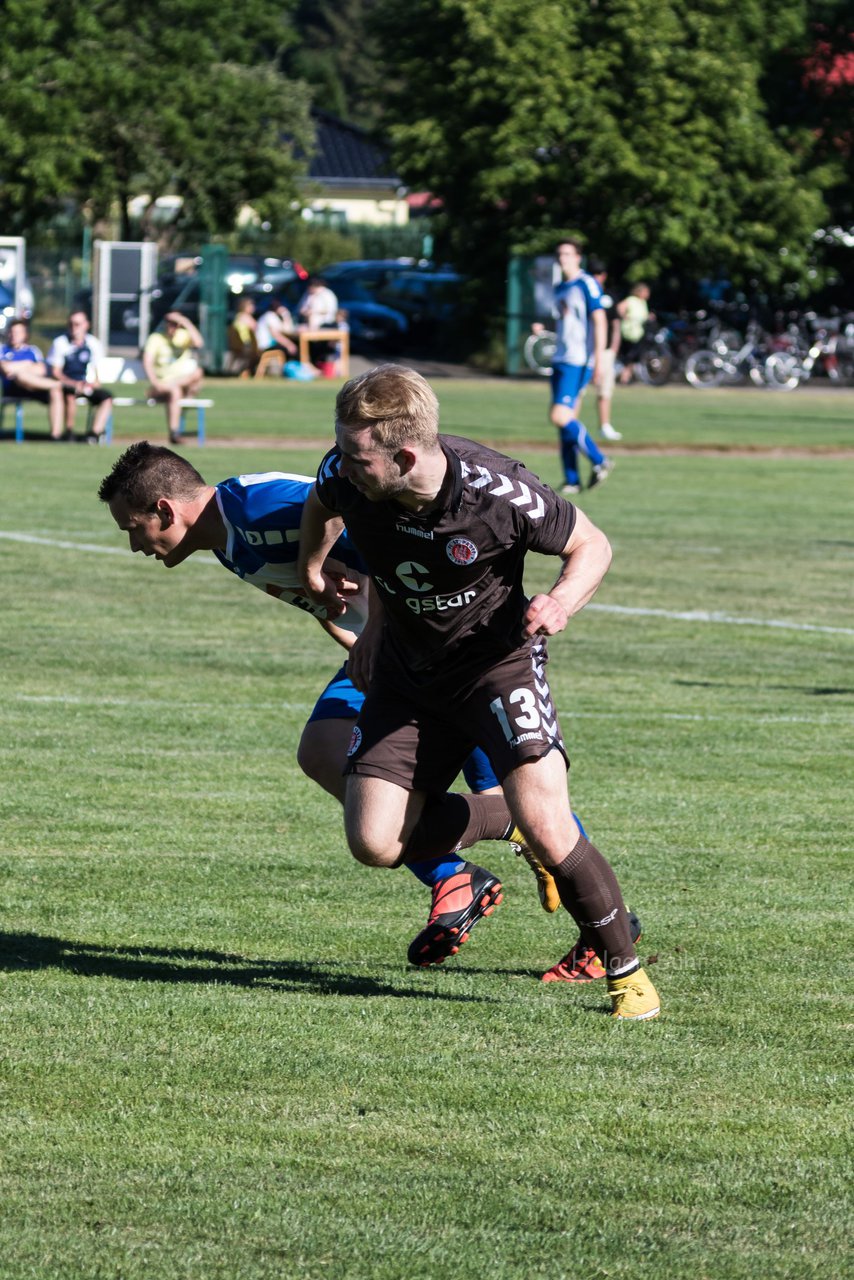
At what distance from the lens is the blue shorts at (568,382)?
20797mm

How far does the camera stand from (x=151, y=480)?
5801 millimetres

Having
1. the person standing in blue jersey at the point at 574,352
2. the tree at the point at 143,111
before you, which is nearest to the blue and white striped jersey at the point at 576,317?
the person standing in blue jersey at the point at 574,352

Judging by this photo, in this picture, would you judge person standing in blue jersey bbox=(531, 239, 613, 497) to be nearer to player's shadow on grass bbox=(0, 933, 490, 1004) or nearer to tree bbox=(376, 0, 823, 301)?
player's shadow on grass bbox=(0, 933, 490, 1004)

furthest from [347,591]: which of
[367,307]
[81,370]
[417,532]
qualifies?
[367,307]

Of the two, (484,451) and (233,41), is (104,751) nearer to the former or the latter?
(484,451)

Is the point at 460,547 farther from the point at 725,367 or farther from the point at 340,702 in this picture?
the point at 725,367

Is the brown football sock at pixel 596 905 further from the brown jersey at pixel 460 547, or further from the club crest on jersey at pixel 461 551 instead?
the club crest on jersey at pixel 461 551

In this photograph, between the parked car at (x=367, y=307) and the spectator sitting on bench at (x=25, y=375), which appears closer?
the spectator sitting on bench at (x=25, y=375)

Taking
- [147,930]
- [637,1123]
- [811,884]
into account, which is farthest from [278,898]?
[637,1123]

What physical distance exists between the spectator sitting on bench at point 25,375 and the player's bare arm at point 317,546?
70.7 feet

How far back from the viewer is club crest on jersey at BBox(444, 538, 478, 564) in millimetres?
5156

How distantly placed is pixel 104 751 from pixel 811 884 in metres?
3.37

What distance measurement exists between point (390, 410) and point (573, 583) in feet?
2.20

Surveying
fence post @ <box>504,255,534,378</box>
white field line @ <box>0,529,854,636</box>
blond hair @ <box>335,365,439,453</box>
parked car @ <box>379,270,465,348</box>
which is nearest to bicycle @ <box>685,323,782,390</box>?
fence post @ <box>504,255,534,378</box>
